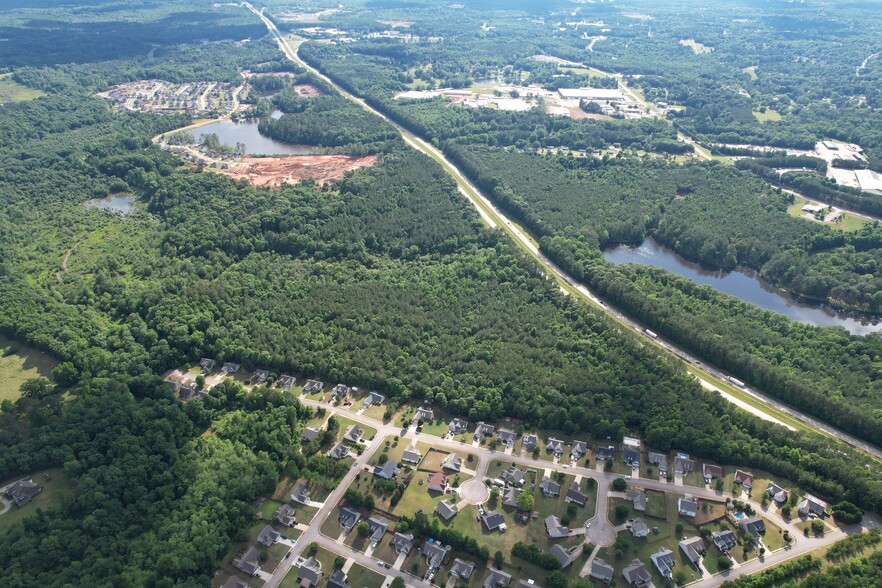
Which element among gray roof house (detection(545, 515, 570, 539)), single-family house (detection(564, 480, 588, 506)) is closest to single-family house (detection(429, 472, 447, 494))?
gray roof house (detection(545, 515, 570, 539))

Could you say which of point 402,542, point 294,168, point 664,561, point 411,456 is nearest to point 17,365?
point 411,456

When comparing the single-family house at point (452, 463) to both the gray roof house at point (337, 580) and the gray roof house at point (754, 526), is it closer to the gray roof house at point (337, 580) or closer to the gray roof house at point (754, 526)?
the gray roof house at point (337, 580)

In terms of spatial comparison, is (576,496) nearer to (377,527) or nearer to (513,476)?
(513,476)

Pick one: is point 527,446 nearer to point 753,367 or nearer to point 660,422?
point 660,422

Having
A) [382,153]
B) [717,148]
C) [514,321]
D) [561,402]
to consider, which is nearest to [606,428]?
[561,402]

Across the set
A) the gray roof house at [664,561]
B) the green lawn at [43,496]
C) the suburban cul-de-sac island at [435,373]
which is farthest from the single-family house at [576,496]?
the green lawn at [43,496]

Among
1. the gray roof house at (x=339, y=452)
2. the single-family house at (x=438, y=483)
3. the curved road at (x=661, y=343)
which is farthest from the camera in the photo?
the curved road at (x=661, y=343)

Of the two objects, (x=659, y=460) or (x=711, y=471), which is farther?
(x=659, y=460)
